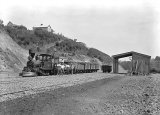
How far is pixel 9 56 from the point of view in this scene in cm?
4906

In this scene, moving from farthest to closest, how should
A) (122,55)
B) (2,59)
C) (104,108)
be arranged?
(122,55) → (2,59) → (104,108)

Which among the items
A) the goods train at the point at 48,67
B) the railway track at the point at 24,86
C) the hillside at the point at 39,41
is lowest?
the railway track at the point at 24,86

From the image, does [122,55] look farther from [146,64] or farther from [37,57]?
[37,57]

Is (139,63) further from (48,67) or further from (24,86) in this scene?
(24,86)

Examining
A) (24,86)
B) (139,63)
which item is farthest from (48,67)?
(139,63)

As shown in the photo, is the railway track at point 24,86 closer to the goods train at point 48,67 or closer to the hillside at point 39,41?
the goods train at point 48,67

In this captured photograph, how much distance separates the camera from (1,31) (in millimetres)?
57875

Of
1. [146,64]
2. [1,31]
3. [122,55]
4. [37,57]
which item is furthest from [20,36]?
[37,57]

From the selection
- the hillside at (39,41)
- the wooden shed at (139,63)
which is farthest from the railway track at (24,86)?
the hillside at (39,41)

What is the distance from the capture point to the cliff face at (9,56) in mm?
44344

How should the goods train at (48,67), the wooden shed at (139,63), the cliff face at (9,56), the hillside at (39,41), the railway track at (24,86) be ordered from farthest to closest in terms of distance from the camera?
the hillside at (39,41) < the wooden shed at (139,63) < the cliff face at (9,56) < the goods train at (48,67) < the railway track at (24,86)

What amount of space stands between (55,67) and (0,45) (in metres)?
15.2

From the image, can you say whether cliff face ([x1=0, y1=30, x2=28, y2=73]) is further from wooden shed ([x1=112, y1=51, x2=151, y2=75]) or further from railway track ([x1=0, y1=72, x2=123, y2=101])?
wooden shed ([x1=112, y1=51, x2=151, y2=75])

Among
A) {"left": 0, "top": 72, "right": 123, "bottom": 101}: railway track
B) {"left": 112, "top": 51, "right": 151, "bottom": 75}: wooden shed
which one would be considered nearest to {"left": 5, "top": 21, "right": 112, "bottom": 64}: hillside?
{"left": 112, "top": 51, "right": 151, "bottom": 75}: wooden shed
